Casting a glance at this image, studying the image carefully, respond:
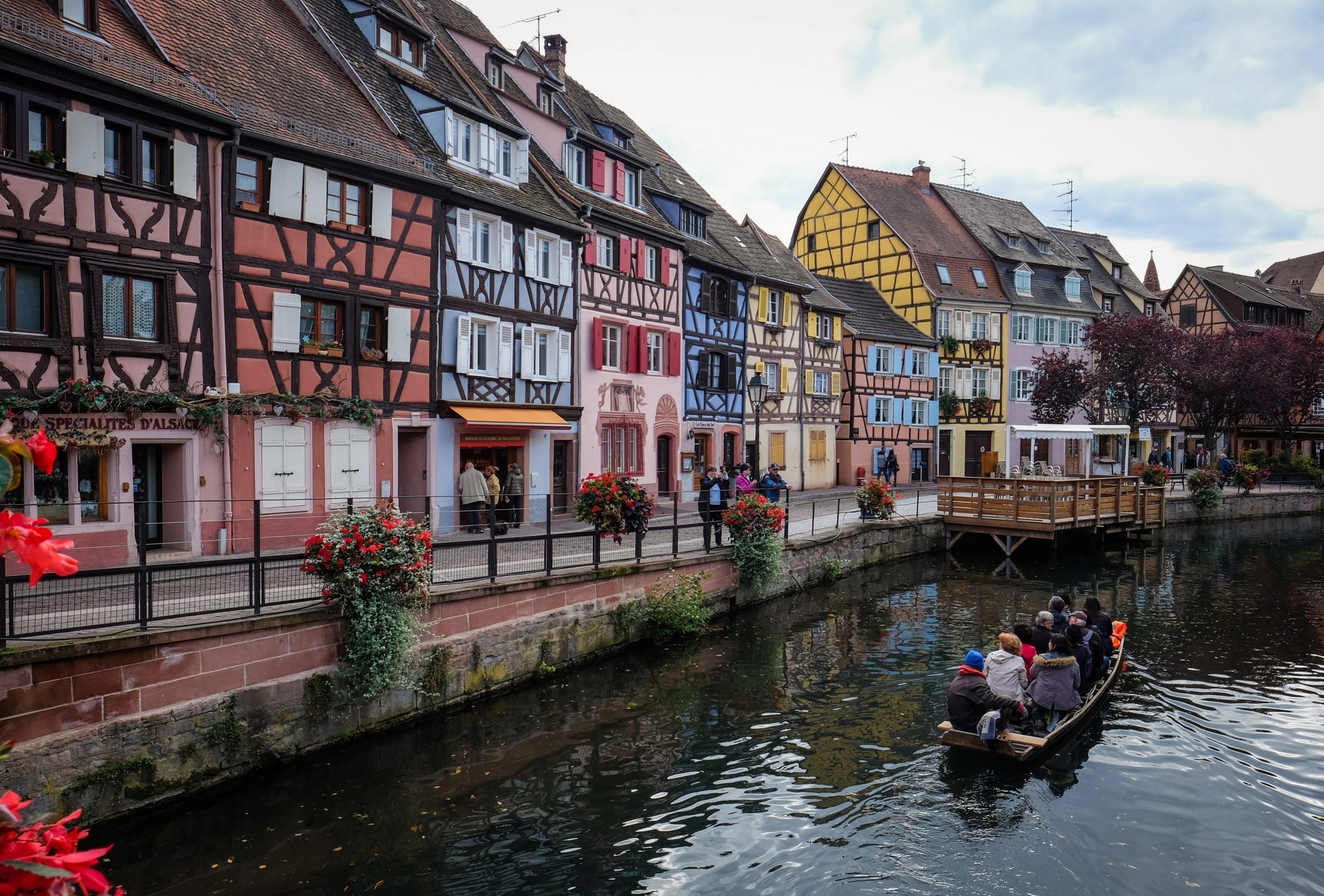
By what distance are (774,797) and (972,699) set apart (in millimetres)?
2824

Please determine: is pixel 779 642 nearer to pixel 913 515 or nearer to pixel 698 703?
pixel 698 703

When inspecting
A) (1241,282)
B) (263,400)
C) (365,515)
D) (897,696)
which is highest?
(1241,282)

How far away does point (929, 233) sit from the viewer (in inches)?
1871

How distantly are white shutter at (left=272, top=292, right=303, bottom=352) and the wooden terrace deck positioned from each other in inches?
775

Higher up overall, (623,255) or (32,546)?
(623,255)

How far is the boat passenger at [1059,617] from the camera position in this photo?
13781 millimetres

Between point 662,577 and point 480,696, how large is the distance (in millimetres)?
4843

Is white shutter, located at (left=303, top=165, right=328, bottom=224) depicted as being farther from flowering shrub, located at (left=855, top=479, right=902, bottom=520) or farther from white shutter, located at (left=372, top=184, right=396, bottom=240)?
flowering shrub, located at (left=855, top=479, right=902, bottom=520)

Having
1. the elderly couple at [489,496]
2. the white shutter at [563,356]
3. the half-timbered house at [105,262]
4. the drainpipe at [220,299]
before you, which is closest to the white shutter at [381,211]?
the drainpipe at [220,299]

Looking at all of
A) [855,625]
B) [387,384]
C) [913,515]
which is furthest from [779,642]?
[913,515]

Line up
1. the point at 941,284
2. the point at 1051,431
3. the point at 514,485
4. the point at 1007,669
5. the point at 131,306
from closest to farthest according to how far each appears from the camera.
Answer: the point at 1007,669 < the point at 131,306 < the point at 514,485 < the point at 1051,431 < the point at 941,284

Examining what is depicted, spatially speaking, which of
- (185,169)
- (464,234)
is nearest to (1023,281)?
(464,234)

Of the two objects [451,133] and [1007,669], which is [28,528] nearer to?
[1007,669]

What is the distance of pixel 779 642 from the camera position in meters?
17.1
